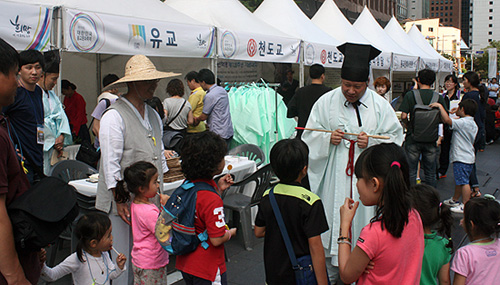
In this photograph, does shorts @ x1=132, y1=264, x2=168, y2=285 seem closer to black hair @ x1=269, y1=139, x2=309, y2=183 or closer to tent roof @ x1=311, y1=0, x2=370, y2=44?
black hair @ x1=269, y1=139, x2=309, y2=183

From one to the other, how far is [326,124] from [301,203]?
125cm

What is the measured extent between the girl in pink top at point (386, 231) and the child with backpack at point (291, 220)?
211 millimetres

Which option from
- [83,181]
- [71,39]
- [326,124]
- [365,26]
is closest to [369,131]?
[326,124]

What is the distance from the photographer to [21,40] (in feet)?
16.3

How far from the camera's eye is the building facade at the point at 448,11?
186 meters

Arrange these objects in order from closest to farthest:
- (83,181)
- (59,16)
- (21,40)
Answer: (83,181), (21,40), (59,16)

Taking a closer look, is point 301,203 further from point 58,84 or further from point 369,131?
point 58,84

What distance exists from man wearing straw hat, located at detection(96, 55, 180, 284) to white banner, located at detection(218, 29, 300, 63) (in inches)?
175

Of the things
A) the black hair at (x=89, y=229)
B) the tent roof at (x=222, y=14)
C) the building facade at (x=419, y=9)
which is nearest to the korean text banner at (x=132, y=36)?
the tent roof at (x=222, y=14)

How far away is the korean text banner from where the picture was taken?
5.51 metres

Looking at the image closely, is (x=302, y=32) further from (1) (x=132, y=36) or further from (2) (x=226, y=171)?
(2) (x=226, y=171)

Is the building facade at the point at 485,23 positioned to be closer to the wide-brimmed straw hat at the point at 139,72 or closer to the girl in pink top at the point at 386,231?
the wide-brimmed straw hat at the point at 139,72

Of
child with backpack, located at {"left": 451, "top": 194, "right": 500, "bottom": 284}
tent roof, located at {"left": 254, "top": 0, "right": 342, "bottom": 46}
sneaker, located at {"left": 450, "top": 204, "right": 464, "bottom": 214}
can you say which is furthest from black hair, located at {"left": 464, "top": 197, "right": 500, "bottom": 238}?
tent roof, located at {"left": 254, "top": 0, "right": 342, "bottom": 46}

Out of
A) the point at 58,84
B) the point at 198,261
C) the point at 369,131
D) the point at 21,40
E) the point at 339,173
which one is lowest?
the point at 198,261
